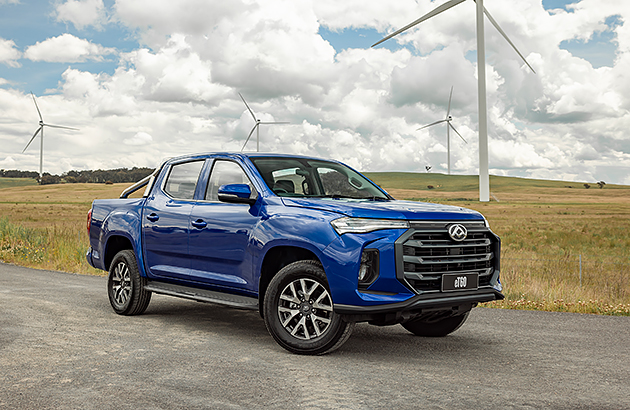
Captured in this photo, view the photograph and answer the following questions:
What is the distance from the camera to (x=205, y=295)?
687 centimetres

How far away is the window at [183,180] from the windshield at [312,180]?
936mm

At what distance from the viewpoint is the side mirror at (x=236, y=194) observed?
628 centimetres

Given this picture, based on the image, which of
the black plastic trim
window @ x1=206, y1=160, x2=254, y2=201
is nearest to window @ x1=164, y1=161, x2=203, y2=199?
window @ x1=206, y1=160, x2=254, y2=201

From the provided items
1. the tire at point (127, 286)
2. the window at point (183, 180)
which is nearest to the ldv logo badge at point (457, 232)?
the window at point (183, 180)

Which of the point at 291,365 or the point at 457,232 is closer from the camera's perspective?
the point at 291,365

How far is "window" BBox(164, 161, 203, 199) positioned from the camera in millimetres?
7512

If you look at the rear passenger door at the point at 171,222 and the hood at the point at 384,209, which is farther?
the rear passenger door at the point at 171,222

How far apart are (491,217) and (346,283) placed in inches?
1925

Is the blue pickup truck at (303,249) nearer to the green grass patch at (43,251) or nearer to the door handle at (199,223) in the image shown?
the door handle at (199,223)

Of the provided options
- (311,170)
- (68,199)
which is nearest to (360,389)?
(311,170)

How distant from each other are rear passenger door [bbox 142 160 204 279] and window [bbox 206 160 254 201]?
26 cm

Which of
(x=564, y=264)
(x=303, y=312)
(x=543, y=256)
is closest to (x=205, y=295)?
(x=303, y=312)

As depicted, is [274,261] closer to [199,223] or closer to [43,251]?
[199,223]

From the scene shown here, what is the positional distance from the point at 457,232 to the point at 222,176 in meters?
2.83
